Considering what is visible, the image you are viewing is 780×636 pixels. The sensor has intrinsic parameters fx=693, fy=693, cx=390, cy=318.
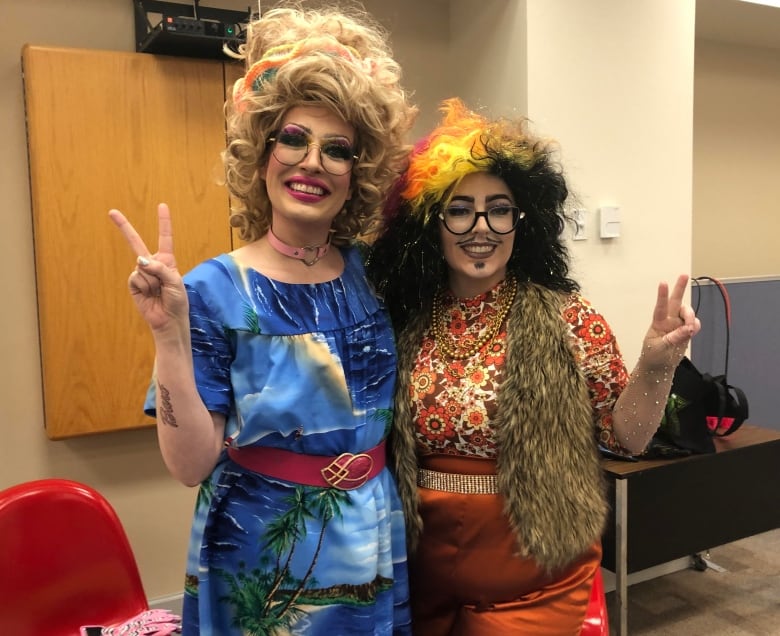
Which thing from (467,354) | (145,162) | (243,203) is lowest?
(467,354)

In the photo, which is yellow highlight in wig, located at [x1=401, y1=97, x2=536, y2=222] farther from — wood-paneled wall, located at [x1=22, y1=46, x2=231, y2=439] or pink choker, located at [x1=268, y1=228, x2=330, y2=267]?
wood-paneled wall, located at [x1=22, y1=46, x2=231, y2=439]

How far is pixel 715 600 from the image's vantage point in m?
2.73

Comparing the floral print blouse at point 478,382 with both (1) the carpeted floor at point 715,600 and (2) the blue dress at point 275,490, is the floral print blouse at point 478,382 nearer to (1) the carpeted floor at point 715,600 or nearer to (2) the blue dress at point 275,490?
(2) the blue dress at point 275,490

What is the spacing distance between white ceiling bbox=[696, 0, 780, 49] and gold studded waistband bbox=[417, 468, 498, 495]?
2607 mm

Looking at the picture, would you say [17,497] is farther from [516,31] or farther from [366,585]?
[516,31]

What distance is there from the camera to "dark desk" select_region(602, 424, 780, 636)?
2188mm

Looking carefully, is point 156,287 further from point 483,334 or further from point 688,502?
point 688,502

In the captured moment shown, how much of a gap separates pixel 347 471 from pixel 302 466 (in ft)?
0.25

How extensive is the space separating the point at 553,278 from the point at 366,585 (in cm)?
70

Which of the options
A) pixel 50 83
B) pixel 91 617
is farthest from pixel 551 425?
pixel 50 83

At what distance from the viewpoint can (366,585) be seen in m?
1.17

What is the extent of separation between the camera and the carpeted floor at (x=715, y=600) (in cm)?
254

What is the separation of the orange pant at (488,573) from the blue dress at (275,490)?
20 cm

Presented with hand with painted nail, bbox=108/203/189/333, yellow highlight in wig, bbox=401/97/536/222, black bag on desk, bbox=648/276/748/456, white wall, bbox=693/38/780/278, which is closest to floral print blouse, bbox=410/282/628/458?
yellow highlight in wig, bbox=401/97/536/222
